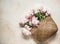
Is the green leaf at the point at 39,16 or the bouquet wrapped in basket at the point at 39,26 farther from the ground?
the green leaf at the point at 39,16

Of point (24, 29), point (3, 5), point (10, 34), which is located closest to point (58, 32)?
point (24, 29)

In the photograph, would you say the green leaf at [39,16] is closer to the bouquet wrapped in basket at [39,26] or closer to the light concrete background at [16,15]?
the bouquet wrapped in basket at [39,26]

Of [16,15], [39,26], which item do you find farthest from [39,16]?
[16,15]

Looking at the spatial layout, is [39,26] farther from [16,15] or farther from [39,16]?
[16,15]

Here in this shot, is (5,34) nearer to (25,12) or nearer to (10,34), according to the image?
(10,34)

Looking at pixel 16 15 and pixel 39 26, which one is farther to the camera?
pixel 16 15

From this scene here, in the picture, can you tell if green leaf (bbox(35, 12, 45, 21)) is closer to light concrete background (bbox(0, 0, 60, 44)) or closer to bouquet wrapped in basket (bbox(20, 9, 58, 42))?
bouquet wrapped in basket (bbox(20, 9, 58, 42))

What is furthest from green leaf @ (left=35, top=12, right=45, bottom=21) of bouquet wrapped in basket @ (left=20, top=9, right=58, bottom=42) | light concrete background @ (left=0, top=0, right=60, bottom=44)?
light concrete background @ (left=0, top=0, right=60, bottom=44)

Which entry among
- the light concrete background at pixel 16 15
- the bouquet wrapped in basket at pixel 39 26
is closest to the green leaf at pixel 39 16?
the bouquet wrapped in basket at pixel 39 26
